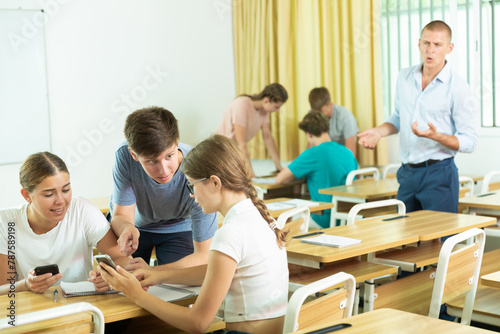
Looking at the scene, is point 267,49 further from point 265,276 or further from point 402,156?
point 265,276

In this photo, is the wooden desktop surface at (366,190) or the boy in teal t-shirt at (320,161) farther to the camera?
the boy in teal t-shirt at (320,161)

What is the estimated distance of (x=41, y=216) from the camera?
94.5 inches

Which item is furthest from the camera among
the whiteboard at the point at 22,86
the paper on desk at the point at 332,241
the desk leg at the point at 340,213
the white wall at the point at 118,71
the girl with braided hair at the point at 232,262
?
the white wall at the point at 118,71

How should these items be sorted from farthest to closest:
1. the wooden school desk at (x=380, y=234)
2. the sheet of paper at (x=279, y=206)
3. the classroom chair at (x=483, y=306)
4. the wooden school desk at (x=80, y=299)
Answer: the sheet of paper at (x=279, y=206) → the wooden school desk at (x=380, y=234) → the classroom chair at (x=483, y=306) → the wooden school desk at (x=80, y=299)

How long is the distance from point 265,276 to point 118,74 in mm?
4807

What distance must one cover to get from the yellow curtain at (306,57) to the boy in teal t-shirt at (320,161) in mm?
880

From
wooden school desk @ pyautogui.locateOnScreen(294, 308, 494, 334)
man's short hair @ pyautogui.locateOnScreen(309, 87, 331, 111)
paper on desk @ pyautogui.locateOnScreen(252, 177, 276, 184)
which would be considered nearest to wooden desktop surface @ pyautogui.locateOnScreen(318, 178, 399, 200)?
paper on desk @ pyautogui.locateOnScreen(252, 177, 276, 184)

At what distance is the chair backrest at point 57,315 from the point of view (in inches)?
62.9

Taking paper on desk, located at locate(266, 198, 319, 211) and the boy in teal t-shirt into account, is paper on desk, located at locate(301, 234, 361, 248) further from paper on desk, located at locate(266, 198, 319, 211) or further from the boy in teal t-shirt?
the boy in teal t-shirt

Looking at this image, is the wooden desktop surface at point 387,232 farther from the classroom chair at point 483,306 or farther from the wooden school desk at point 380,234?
the classroom chair at point 483,306

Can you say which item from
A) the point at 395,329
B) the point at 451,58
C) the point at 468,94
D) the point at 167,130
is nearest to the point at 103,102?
the point at 451,58

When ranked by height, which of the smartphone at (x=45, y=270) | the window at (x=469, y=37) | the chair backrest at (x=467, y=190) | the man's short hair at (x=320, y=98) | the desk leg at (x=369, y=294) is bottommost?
the desk leg at (x=369, y=294)

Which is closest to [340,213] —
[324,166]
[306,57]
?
[324,166]

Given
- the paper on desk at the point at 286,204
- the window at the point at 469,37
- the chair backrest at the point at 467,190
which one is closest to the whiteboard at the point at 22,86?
the paper on desk at the point at 286,204
